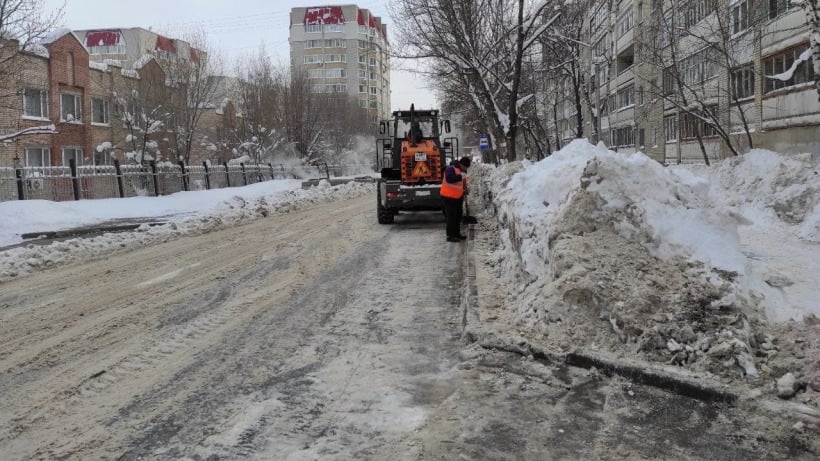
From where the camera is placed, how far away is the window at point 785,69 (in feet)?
68.1

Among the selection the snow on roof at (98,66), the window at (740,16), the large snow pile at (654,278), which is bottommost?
the large snow pile at (654,278)

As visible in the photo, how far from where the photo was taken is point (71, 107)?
3272 centimetres

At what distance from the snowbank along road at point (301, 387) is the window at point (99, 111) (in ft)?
98.8

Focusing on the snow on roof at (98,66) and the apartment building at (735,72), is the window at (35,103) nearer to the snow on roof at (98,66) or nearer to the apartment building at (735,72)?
the snow on roof at (98,66)

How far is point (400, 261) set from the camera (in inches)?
397

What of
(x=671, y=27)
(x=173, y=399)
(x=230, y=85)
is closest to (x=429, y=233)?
(x=173, y=399)

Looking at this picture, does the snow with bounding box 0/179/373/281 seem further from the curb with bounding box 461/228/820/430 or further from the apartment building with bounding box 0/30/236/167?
the apartment building with bounding box 0/30/236/167

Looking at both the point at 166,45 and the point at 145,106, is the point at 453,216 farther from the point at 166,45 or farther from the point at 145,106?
the point at 166,45

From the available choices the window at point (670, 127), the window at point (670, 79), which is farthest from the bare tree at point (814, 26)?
the window at point (670, 127)

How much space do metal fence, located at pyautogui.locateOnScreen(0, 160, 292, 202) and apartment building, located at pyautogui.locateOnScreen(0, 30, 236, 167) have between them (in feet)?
16.1

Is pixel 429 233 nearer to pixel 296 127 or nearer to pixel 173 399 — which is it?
pixel 173 399

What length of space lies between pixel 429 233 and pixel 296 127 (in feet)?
119

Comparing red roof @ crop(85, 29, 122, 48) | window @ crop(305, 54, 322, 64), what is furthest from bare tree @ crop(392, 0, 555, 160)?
window @ crop(305, 54, 322, 64)

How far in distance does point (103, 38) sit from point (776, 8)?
87736 mm
